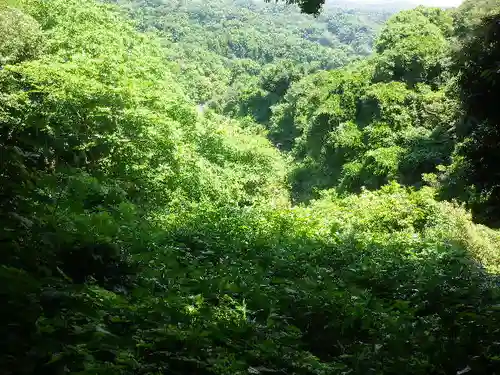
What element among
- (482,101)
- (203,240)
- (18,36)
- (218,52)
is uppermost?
(482,101)

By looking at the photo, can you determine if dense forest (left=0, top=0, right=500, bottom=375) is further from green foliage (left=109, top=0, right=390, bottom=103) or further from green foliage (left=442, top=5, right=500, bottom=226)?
green foliage (left=109, top=0, right=390, bottom=103)

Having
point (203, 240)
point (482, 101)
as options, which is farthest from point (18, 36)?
point (482, 101)

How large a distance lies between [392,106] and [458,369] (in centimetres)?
3022

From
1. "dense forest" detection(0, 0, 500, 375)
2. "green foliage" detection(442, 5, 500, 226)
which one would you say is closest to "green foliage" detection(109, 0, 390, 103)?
"dense forest" detection(0, 0, 500, 375)

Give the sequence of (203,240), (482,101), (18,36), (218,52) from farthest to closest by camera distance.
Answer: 1. (218,52)
2. (18,36)
3. (482,101)
4. (203,240)

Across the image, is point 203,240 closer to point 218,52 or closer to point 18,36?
point 18,36

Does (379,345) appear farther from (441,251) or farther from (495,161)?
(495,161)

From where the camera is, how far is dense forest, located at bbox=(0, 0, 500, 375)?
12.2ft

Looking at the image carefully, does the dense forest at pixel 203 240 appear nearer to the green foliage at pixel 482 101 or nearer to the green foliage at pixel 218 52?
the green foliage at pixel 482 101

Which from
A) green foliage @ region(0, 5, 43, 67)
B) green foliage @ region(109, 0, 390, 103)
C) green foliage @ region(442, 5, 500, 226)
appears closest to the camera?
green foliage @ region(442, 5, 500, 226)

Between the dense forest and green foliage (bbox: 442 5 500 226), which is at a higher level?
green foliage (bbox: 442 5 500 226)

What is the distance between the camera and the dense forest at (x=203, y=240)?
12.2ft

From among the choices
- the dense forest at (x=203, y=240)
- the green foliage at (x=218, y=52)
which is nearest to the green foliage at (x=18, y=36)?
the dense forest at (x=203, y=240)

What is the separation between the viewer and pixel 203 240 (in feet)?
30.5
